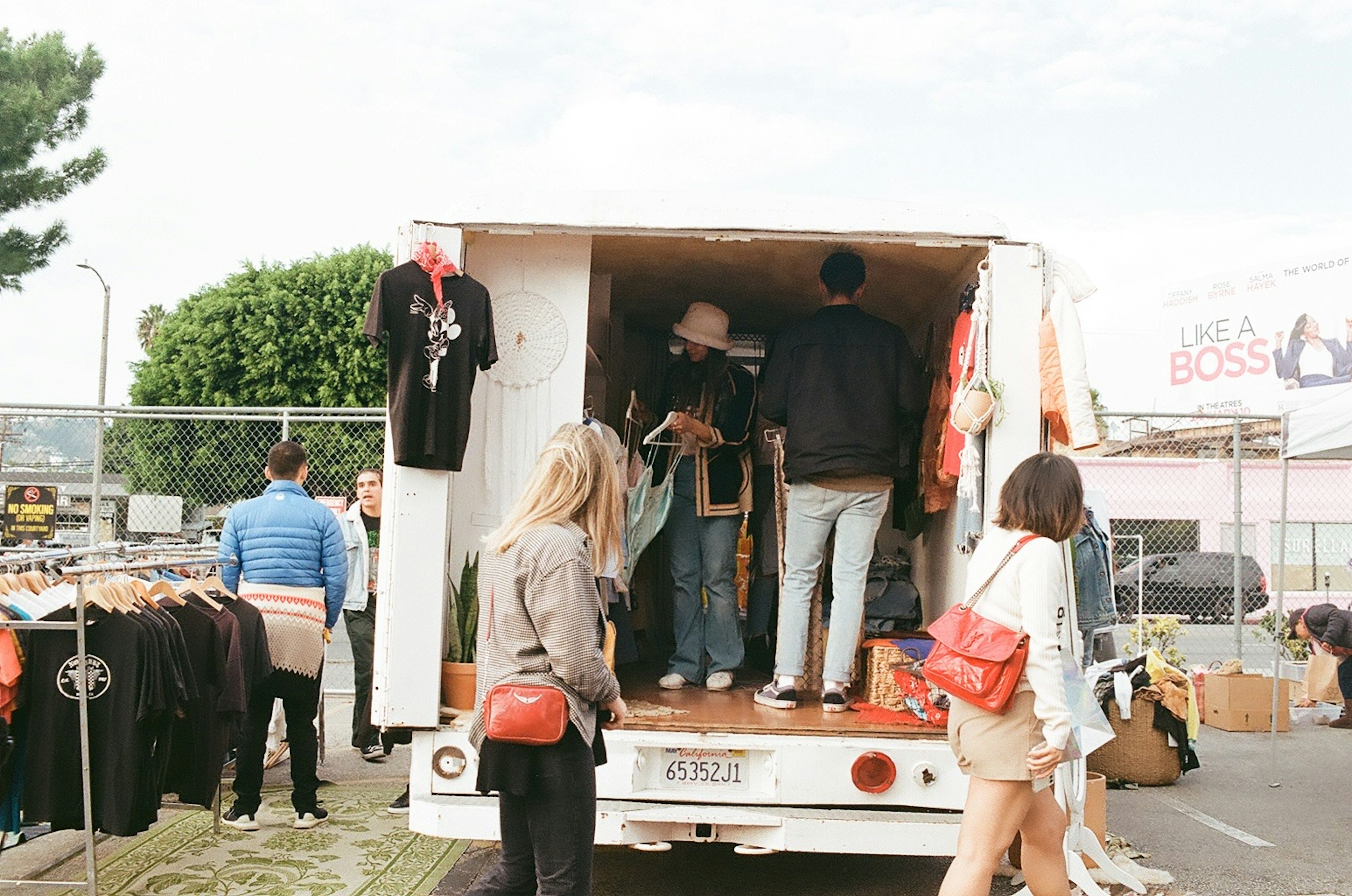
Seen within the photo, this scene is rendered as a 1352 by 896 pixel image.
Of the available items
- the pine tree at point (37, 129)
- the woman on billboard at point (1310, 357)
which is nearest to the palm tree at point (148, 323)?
the pine tree at point (37, 129)

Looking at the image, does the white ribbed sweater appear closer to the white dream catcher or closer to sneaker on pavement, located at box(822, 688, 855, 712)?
sneaker on pavement, located at box(822, 688, 855, 712)

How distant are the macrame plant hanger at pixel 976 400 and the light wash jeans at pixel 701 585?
1.54 meters

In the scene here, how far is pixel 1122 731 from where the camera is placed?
7.31 m

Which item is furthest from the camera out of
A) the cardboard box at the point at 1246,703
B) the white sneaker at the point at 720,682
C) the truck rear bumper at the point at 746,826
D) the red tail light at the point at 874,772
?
the cardboard box at the point at 1246,703

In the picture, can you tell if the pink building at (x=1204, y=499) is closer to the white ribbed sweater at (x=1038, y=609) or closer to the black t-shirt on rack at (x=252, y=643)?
the black t-shirt on rack at (x=252, y=643)

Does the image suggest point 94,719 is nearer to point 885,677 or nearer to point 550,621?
point 550,621

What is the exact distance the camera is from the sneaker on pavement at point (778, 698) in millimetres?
4875

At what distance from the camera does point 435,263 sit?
14.2ft

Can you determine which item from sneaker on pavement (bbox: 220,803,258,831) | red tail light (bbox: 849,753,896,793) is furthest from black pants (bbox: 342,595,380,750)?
red tail light (bbox: 849,753,896,793)

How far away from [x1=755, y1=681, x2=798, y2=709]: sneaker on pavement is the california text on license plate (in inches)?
26.6

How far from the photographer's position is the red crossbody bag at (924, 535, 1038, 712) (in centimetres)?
334

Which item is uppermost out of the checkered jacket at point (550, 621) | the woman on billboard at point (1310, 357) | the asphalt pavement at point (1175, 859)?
the woman on billboard at point (1310, 357)

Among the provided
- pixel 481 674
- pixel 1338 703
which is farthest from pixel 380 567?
pixel 1338 703

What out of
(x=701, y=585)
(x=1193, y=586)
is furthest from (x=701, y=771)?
(x=1193, y=586)
